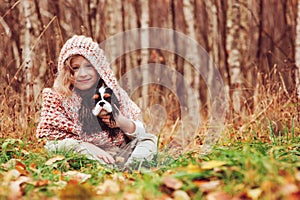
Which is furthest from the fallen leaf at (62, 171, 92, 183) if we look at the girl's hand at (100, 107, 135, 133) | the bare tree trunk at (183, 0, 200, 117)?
the bare tree trunk at (183, 0, 200, 117)

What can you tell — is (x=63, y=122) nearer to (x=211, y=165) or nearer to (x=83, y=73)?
(x=83, y=73)

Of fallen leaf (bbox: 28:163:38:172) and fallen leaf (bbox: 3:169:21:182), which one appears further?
fallen leaf (bbox: 28:163:38:172)

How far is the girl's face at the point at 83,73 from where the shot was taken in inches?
133

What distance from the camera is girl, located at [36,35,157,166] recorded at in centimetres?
338

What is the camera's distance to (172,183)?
1.94 meters

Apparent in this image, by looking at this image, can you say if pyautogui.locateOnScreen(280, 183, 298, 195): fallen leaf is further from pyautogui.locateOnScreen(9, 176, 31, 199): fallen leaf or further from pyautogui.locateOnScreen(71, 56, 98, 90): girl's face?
pyautogui.locateOnScreen(71, 56, 98, 90): girl's face

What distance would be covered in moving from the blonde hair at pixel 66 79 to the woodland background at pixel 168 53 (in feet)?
1.40

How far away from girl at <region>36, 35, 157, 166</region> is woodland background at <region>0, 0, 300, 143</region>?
42 centimetres

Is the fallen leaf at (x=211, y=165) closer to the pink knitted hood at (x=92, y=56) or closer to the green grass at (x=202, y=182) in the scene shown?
the green grass at (x=202, y=182)

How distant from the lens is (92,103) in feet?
11.1

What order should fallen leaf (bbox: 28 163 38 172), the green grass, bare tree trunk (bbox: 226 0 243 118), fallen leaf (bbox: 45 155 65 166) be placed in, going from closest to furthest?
1. the green grass
2. fallen leaf (bbox: 28 163 38 172)
3. fallen leaf (bbox: 45 155 65 166)
4. bare tree trunk (bbox: 226 0 243 118)

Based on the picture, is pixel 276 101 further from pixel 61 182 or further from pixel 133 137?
pixel 61 182

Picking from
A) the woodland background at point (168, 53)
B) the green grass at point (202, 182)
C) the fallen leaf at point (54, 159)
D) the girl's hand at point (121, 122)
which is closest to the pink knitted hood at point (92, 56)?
the girl's hand at point (121, 122)

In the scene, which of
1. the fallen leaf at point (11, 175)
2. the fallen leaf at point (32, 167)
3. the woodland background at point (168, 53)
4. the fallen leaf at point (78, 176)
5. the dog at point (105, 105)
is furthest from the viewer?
the woodland background at point (168, 53)
